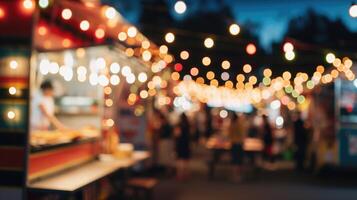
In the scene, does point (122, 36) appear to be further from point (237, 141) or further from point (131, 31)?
point (237, 141)

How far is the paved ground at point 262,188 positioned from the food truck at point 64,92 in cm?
151

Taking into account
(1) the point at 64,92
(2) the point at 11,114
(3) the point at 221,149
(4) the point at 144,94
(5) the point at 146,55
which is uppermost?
(5) the point at 146,55

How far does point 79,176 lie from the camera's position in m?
7.31

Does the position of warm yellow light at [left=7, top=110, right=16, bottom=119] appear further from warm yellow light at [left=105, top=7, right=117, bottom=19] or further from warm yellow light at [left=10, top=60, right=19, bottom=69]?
warm yellow light at [left=105, top=7, right=117, bottom=19]

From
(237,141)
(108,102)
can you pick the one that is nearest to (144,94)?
(237,141)

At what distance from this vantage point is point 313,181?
549 inches

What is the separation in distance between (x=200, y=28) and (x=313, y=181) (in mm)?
19857

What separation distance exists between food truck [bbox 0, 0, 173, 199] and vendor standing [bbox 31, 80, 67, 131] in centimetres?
2

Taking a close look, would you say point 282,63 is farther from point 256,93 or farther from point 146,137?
point 146,137

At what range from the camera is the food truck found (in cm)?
641

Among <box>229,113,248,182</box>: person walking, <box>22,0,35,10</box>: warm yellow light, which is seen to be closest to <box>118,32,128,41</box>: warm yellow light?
<box>229,113,248,182</box>: person walking

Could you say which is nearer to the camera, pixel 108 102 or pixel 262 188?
pixel 108 102

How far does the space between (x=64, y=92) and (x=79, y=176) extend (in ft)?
10.4

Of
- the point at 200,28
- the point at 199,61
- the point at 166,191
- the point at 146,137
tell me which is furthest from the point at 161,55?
the point at 200,28
